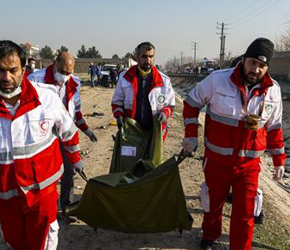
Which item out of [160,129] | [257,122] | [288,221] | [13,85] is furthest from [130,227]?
[288,221]

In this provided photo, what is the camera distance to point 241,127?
3.15 meters

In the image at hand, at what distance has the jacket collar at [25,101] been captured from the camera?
89.3 inches

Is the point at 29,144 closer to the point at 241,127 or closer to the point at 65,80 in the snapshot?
the point at 65,80

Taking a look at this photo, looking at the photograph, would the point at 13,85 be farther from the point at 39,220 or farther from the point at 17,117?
the point at 39,220

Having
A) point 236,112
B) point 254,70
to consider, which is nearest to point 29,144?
point 236,112

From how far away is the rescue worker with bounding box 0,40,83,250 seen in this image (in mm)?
2291

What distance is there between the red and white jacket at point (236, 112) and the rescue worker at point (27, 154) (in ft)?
4.79

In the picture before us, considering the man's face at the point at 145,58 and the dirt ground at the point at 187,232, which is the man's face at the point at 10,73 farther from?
the man's face at the point at 145,58

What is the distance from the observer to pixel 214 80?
3.28 meters

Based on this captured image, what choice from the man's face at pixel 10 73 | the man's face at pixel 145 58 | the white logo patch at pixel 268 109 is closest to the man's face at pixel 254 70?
the white logo patch at pixel 268 109

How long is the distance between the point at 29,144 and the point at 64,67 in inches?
62.8

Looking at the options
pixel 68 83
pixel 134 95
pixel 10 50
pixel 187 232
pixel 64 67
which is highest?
pixel 10 50

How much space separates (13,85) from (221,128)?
76.0 inches

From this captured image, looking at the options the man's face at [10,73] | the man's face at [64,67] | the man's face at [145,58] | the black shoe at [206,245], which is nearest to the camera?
the man's face at [10,73]
